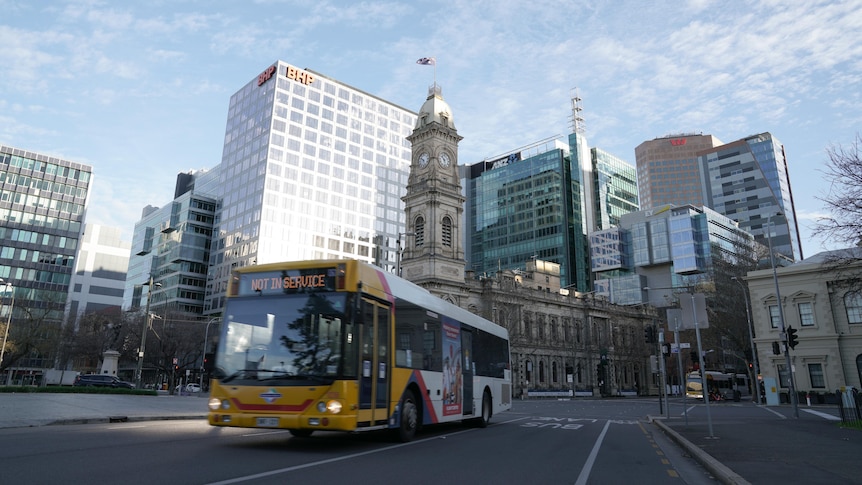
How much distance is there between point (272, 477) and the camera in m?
7.41

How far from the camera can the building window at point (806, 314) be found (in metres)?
39.0

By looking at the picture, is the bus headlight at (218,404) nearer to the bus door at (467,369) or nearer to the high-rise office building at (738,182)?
the bus door at (467,369)

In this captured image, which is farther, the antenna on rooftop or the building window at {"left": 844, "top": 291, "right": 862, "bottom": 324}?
the antenna on rooftop

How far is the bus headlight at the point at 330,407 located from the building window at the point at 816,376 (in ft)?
133

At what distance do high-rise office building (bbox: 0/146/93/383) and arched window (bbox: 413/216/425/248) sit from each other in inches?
2004

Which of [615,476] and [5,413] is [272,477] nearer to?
[615,476]

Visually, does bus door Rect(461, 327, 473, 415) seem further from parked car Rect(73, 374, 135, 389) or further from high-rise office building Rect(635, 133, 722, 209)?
high-rise office building Rect(635, 133, 722, 209)

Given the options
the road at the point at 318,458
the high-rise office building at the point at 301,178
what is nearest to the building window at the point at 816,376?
the road at the point at 318,458

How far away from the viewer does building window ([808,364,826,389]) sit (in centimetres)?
3834

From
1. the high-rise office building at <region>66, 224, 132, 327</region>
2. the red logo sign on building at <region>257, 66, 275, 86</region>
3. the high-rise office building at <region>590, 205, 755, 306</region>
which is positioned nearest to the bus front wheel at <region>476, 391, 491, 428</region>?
the high-rise office building at <region>590, 205, 755, 306</region>

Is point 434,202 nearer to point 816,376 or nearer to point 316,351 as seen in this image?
point 816,376

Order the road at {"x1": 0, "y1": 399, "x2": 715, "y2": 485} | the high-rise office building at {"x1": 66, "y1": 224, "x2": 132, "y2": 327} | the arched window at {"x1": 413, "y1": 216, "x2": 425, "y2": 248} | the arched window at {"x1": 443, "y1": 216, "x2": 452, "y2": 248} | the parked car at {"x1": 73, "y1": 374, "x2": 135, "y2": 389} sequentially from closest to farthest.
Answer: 1. the road at {"x1": 0, "y1": 399, "x2": 715, "y2": 485}
2. the parked car at {"x1": 73, "y1": 374, "x2": 135, "y2": 389}
3. the arched window at {"x1": 443, "y1": 216, "x2": 452, "y2": 248}
4. the arched window at {"x1": 413, "y1": 216, "x2": 425, "y2": 248}
5. the high-rise office building at {"x1": 66, "y1": 224, "x2": 132, "y2": 327}

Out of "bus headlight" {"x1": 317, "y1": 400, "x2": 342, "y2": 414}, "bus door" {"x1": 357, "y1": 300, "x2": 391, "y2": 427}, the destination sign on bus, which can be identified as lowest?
"bus headlight" {"x1": 317, "y1": 400, "x2": 342, "y2": 414}

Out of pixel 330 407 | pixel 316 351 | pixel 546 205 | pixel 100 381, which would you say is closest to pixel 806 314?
pixel 330 407
